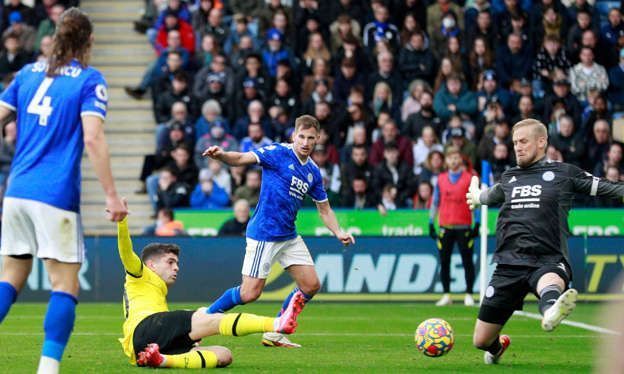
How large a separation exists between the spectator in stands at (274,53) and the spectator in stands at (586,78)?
5214 mm

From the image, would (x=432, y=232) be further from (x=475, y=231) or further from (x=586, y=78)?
(x=586, y=78)

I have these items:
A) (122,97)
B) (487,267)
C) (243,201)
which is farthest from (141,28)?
(487,267)

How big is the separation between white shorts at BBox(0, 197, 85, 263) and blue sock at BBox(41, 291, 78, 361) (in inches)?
9.7

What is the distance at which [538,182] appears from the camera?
9.66 m

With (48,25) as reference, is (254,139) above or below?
below

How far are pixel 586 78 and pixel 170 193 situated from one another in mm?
7941

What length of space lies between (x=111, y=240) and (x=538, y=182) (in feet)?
32.8

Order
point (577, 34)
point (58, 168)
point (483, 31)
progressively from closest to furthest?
point (58, 168) → point (483, 31) → point (577, 34)

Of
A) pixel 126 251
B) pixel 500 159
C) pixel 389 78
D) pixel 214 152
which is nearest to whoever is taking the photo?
pixel 126 251

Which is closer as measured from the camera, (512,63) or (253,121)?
(253,121)

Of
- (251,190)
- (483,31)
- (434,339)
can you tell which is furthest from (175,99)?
(434,339)

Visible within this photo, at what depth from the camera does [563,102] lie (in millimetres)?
21062

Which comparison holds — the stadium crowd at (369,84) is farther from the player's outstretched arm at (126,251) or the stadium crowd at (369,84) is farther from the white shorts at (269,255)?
the player's outstretched arm at (126,251)

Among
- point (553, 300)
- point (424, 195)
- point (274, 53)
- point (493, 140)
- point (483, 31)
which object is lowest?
point (424, 195)
